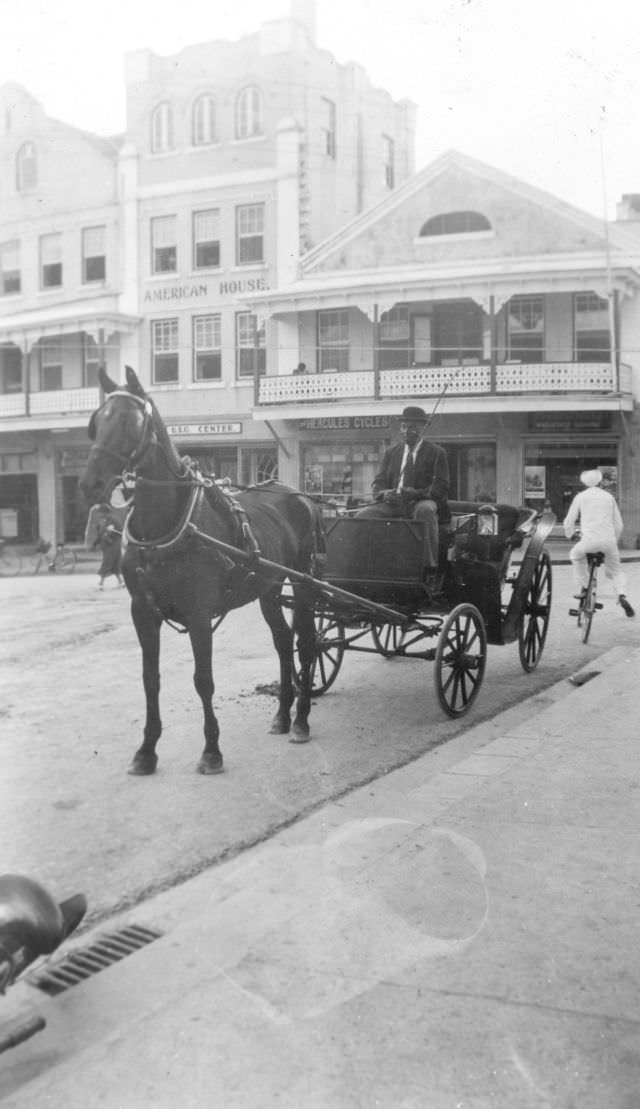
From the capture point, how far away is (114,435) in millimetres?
5445

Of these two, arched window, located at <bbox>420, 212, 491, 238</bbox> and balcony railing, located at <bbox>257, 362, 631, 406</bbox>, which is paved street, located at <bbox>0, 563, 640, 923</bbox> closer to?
balcony railing, located at <bbox>257, 362, 631, 406</bbox>

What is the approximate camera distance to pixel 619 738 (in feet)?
22.6

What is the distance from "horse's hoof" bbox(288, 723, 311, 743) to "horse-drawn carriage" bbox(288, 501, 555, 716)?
901mm

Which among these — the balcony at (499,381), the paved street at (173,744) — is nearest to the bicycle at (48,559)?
the balcony at (499,381)

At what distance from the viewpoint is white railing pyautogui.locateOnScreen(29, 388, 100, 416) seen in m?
17.9

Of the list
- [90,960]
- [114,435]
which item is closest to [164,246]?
[114,435]

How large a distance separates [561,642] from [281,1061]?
867 cm

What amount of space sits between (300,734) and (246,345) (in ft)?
60.6

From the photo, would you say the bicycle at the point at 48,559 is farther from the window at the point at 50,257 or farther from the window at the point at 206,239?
the window at the point at 206,239

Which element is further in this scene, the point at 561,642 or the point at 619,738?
the point at 561,642

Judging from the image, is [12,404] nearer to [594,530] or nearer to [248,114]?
[248,114]

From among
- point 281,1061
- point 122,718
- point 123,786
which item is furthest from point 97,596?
point 281,1061

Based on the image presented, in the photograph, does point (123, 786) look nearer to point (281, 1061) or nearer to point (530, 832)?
point (530, 832)

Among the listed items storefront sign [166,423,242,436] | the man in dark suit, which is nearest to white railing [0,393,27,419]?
storefront sign [166,423,242,436]
